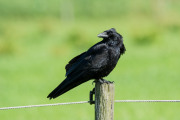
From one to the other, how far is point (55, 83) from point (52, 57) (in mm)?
3429

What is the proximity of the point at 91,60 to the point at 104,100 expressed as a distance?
79 centimetres

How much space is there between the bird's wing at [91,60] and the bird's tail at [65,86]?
3.7 inches

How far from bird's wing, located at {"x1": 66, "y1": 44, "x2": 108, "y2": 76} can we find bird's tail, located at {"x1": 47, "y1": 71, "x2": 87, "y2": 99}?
0.31 feet

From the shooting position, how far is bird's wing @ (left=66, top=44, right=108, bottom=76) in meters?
4.37

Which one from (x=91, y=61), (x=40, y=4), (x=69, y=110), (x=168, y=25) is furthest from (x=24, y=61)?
(x=40, y=4)

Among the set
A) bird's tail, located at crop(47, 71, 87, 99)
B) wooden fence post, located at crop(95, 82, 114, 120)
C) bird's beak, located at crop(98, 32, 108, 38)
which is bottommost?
wooden fence post, located at crop(95, 82, 114, 120)

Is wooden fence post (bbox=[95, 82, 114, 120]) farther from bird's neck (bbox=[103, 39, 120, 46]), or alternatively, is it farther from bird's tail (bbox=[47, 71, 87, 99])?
bird's neck (bbox=[103, 39, 120, 46])

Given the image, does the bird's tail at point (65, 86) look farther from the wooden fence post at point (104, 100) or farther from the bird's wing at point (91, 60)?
the wooden fence post at point (104, 100)

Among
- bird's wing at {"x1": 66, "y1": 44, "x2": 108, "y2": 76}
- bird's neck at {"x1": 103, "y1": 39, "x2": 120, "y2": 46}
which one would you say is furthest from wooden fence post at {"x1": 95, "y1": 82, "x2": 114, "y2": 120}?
bird's neck at {"x1": 103, "y1": 39, "x2": 120, "y2": 46}

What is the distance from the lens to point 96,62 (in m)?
4.45

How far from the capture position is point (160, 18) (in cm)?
2016

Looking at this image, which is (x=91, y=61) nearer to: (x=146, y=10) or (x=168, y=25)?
(x=168, y=25)

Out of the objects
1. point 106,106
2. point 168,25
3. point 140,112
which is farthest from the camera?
point 168,25

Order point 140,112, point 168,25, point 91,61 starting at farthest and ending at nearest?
point 168,25 < point 140,112 < point 91,61
